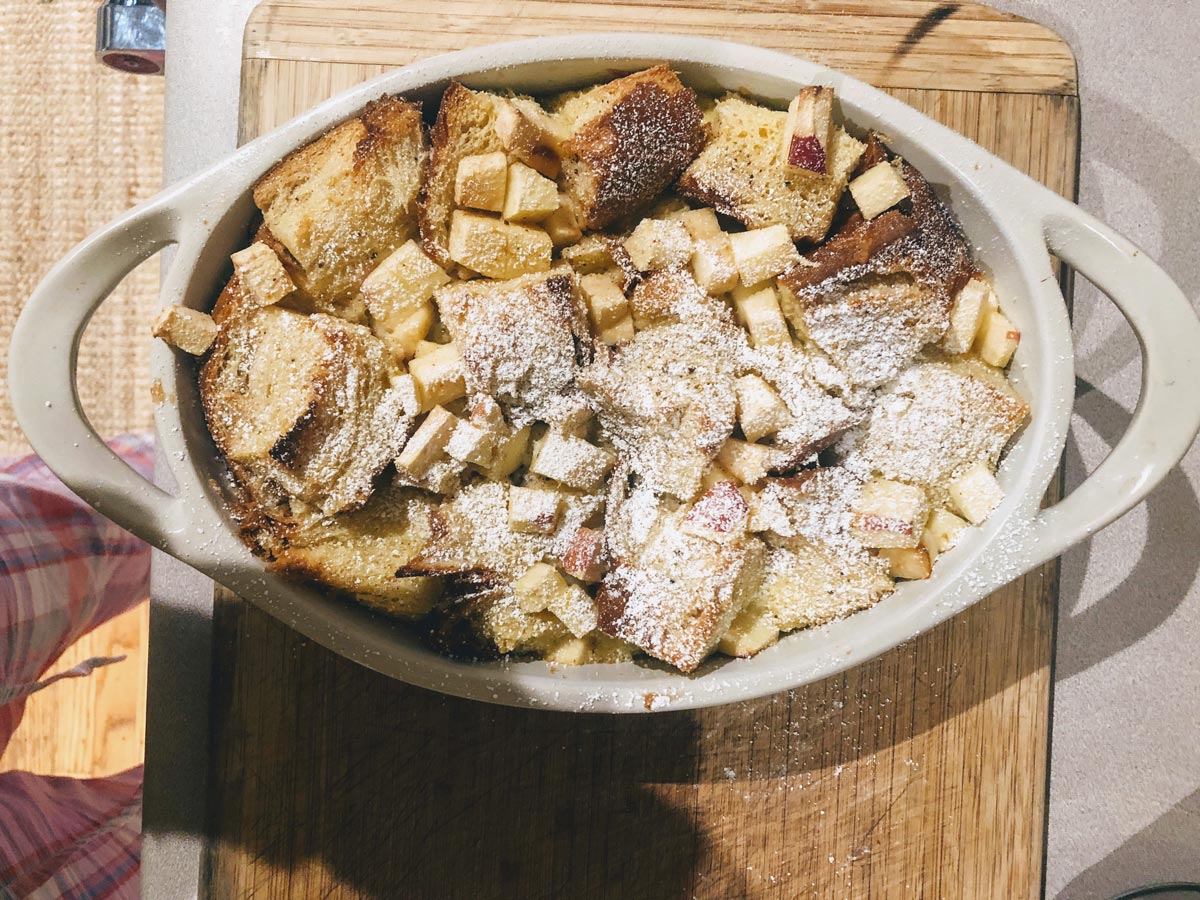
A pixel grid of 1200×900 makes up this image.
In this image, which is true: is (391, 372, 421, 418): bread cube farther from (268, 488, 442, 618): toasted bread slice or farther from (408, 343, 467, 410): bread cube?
(268, 488, 442, 618): toasted bread slice

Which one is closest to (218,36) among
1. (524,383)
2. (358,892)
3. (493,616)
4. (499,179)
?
(499,179)

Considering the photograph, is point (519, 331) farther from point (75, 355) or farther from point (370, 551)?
point (75, 355)

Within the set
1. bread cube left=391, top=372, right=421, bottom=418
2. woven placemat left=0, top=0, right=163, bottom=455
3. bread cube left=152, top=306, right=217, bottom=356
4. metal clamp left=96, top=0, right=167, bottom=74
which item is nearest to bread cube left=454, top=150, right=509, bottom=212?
bread cube left=391, top=372, right=421, bottom=418

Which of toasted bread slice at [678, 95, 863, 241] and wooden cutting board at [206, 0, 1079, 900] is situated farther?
wooden cutting board at [206, 0, 1079, 900]

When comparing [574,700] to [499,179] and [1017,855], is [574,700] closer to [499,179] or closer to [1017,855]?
[499,179]

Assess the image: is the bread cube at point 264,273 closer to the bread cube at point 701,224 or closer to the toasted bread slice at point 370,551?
the toasted bread slice at point 370,551

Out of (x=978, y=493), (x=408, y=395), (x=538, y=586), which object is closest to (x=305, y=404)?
(x=408, y=395)
